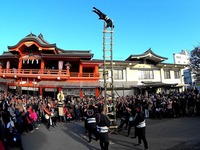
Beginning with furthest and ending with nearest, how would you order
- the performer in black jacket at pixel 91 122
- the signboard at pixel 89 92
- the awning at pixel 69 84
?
the signboard at pixel 89 92 → the awning at pixel 69 84 → the performer in black jacket at pixel 91 122

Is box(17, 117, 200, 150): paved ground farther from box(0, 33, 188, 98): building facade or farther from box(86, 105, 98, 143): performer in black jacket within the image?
box(0, 33, 188, 98): building facade

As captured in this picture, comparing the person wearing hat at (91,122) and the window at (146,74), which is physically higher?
the window at (146,74)

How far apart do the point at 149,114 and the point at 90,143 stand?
29.5 feet

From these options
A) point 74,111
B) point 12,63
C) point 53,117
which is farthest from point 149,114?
point 12,63

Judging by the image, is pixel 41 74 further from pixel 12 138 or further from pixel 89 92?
pixel 12 138

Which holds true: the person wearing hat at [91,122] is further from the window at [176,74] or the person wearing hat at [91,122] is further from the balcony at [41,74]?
the window at [176,74]

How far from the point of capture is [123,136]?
35.2 feet

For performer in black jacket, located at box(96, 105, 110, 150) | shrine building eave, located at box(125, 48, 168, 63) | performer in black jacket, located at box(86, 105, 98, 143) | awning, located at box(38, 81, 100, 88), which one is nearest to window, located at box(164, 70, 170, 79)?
shrine building eave, located at box(125, 48, 168, 63)

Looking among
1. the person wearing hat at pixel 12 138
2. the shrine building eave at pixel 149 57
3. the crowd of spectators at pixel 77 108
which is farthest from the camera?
the shrine building eave at pixel 149 57

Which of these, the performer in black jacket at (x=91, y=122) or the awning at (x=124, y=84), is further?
the awning at (x=124, y=84)

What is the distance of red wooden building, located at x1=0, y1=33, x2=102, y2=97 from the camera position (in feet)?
82.1

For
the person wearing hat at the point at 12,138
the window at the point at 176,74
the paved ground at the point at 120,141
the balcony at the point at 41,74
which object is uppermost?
the window at the point at 176,74

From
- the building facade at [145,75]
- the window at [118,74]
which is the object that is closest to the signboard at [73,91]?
the building facade at [145,75]

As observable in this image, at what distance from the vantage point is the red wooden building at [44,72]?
25.0 metres
